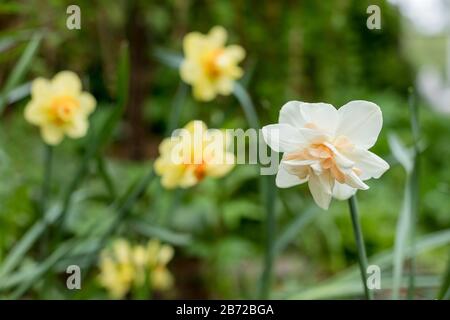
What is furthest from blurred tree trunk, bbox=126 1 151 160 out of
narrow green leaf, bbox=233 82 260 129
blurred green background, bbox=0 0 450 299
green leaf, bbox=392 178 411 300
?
green leaf, bbox=392 178 411 300

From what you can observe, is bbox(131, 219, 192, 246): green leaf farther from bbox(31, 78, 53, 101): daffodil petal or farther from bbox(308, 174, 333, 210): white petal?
bbox(308, 174, 333, 210): white petal

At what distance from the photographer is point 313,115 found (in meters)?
0.34

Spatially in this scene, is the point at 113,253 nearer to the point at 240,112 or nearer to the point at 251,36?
the point at 240,112

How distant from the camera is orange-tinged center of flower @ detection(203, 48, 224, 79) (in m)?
0.72

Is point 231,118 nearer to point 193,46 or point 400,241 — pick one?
point 193,46

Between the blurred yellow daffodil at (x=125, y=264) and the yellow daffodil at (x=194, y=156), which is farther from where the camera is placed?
the blurred yellow daffodil at (x=125, y=264)

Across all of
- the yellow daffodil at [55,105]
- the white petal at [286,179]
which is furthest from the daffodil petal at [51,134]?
the white petal at [286,179]

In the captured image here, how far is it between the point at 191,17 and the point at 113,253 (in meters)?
0.98

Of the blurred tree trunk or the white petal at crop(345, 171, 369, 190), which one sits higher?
the blurred tree trunk

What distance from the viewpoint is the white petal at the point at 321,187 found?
1.11ft

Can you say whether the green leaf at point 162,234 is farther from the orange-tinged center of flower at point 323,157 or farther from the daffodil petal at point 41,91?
the orange-tinged center of flower at point 323,157

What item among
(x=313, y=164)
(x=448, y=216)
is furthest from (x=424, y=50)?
(x=313, y=164)

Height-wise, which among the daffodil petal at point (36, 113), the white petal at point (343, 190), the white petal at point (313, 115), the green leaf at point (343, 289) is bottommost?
the green leaf at point (343, 289)

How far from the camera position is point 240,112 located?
1.55m
